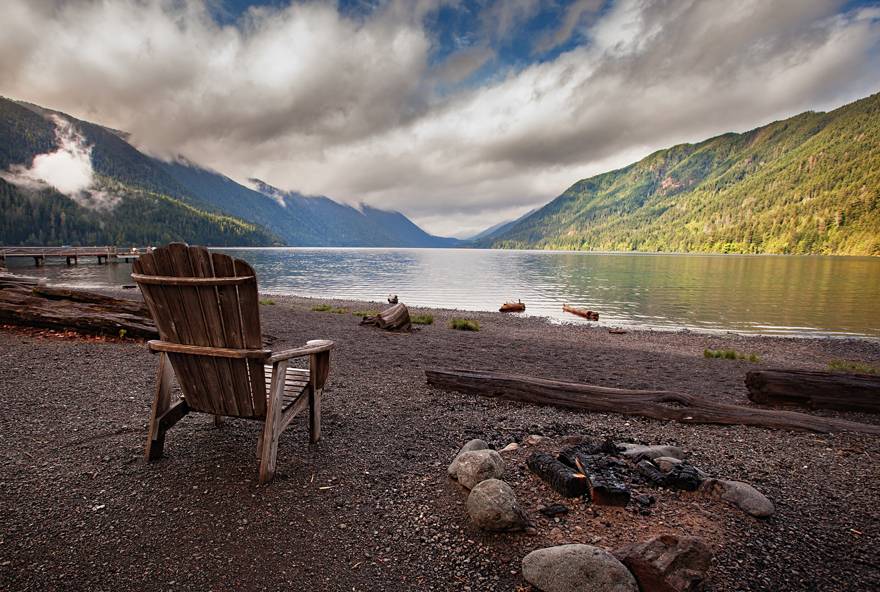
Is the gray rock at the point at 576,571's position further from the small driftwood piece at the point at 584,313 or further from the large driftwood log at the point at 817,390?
the small driftwood piece at the point at 584,313

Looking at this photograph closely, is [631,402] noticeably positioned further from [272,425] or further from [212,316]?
[212,316]

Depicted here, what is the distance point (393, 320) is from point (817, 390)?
10458 mm

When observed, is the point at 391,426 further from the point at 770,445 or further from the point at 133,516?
the point at 770,445

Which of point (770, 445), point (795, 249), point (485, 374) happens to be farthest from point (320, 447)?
point (795, 249)

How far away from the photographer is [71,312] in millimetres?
9391

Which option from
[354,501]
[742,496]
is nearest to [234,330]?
[354,501]

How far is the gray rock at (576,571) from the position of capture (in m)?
2.37

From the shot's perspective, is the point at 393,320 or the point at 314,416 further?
the point at 393,320

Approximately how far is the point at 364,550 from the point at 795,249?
202 m

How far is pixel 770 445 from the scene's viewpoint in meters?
4.71

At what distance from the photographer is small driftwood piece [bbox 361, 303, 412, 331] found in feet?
44.6

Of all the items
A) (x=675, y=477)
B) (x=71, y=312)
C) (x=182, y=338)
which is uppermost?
(x=182, y=338)

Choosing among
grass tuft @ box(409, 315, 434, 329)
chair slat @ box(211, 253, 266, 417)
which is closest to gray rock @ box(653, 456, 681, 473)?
chair slat @ box(211, 253, 266, 417)

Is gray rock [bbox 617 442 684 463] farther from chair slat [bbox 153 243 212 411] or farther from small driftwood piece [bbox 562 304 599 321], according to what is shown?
small driftwood piece [bbox 562 304 599 321]
